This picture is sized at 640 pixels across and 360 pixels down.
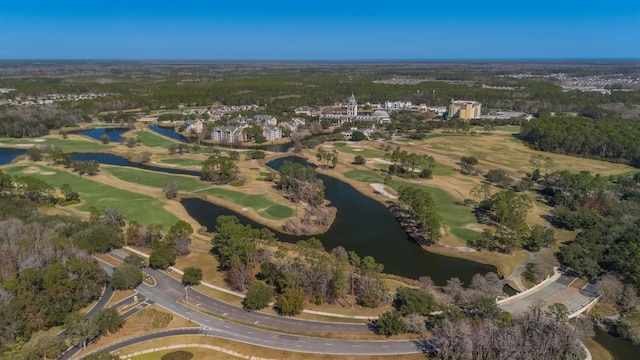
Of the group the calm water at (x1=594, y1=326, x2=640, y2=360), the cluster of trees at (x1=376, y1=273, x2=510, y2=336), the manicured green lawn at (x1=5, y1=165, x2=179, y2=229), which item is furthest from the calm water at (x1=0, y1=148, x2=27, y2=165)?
the calm water at (x1=594, y1=326, x2=640, y2=360)

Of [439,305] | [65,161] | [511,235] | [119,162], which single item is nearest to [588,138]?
[511,235]

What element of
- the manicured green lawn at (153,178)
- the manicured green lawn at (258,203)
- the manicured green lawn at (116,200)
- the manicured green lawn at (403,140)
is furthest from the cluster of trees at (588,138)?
the manicured green lawn at (116,200)

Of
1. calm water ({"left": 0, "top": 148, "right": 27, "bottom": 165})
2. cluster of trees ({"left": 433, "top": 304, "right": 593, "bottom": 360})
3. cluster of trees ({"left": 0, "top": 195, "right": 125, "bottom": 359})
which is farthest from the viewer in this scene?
calm water ({"left": 0, "top": 148, "right": 27, "bottom": 165})

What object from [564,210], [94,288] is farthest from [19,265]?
[564,210]

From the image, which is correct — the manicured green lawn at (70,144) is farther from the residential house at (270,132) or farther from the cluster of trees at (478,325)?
the cluster of trees at (478,325)

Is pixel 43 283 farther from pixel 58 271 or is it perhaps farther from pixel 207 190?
pixel 207 190

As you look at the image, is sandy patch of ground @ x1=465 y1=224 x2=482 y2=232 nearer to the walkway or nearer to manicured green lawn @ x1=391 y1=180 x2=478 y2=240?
manicured green lawn @ x1=391 y1=180 x2=478 y2=240
